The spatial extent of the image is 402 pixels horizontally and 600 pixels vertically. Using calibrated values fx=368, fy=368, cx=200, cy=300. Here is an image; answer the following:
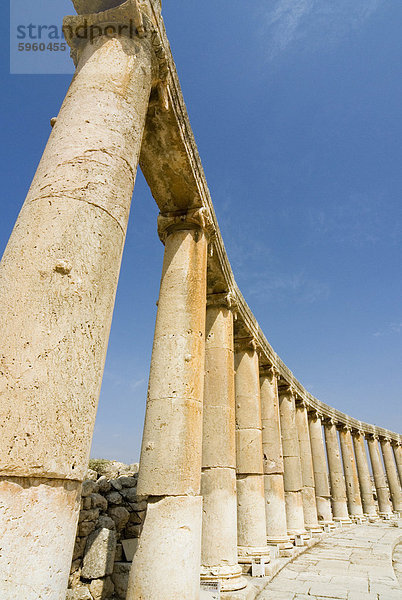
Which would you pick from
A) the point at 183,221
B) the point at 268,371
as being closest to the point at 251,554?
the point at 268,371

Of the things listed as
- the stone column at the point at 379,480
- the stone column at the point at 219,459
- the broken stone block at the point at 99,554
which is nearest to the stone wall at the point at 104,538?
the broken stone block at the point at 99,554

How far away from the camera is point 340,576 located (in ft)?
35.9

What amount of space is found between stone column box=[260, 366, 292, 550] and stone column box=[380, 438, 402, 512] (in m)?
27.4

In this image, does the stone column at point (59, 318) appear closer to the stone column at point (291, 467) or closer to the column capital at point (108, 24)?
the column capital at point (108, 24)

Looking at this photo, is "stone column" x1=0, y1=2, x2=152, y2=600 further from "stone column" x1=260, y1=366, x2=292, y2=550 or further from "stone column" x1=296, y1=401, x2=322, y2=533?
"stone column" x1=296, y1=401, x2=322, y2=533

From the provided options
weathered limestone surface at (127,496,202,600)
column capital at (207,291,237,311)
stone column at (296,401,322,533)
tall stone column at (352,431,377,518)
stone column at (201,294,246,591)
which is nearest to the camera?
weathered limestone surface at (127,496,202,600)

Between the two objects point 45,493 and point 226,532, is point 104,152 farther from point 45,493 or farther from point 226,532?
point 226,532

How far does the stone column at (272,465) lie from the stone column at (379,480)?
80.6ft

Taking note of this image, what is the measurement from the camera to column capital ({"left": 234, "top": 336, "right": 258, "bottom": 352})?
15.3 m

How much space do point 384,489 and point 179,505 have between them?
37759mm

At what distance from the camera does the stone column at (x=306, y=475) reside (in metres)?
21.1

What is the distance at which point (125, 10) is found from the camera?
5.65 m

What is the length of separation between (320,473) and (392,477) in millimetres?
16467

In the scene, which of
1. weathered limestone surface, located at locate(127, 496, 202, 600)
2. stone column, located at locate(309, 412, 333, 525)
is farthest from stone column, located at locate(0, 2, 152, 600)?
stone column, located at locate(309, 412, 333, 525)
